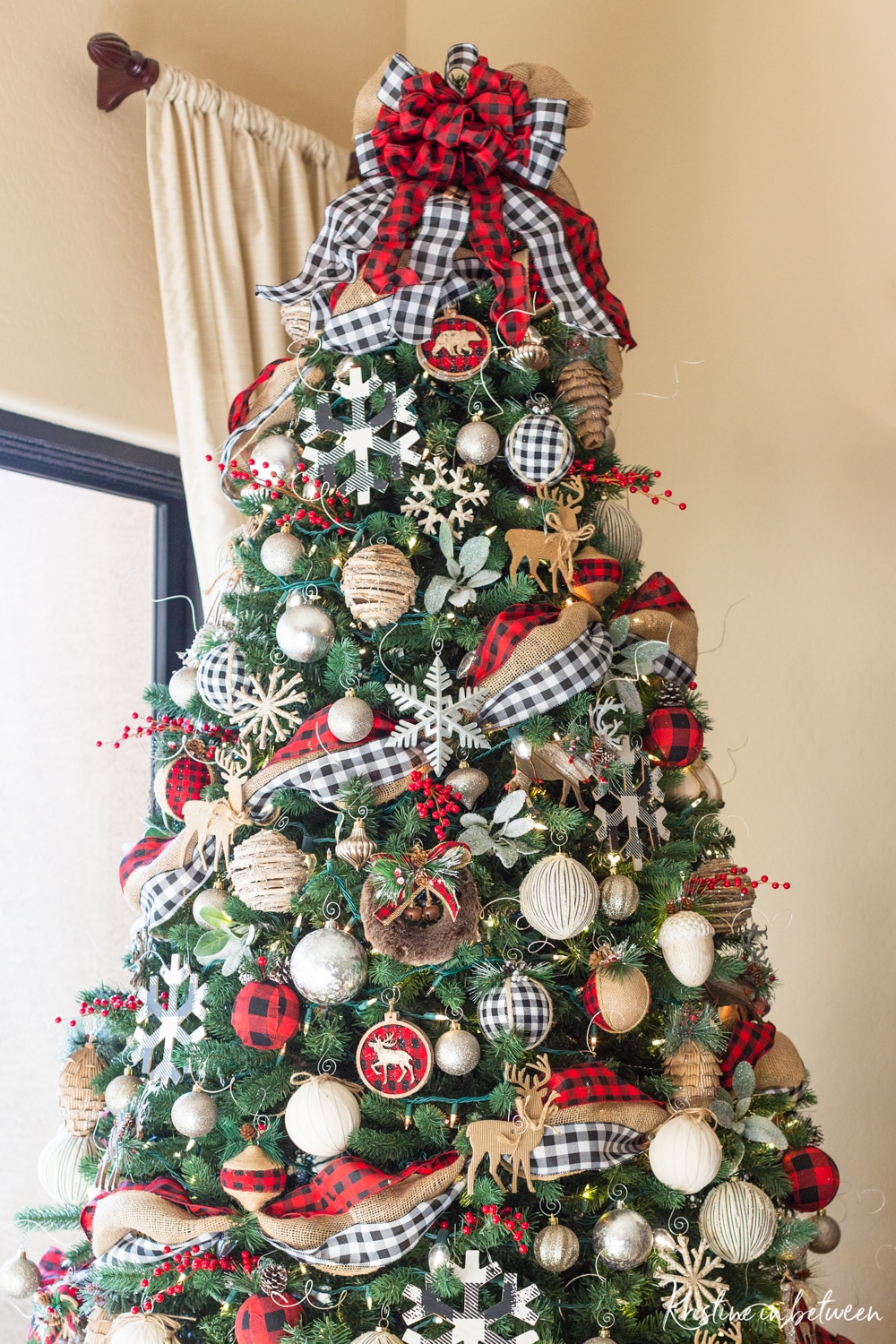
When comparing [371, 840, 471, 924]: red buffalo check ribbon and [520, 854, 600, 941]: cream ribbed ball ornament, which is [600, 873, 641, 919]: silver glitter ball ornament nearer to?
[520, 854, 600, 941]: cream ribbed ball ornament

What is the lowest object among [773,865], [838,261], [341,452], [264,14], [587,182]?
[773,865]

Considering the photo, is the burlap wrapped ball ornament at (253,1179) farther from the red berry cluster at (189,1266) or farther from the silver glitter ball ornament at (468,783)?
the silver glitter ball ornament at (468,783)

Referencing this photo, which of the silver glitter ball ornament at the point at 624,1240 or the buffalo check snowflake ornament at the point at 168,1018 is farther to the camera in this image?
the buffalo check snowflake ornament at the point at 168,1018

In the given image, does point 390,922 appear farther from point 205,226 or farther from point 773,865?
point 205,226

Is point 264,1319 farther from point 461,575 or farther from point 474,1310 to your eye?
point 461,575

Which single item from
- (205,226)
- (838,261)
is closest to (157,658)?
(205,226)

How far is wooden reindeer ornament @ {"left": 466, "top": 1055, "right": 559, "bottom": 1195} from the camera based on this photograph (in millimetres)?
1041

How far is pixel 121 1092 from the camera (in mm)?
1215

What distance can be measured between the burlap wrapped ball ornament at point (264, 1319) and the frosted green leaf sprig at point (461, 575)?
72cm

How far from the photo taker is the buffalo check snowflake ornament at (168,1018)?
46.5 inches

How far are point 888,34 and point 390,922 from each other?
5.86 ft

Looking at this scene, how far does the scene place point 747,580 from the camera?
6.56 ft

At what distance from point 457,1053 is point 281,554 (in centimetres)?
59

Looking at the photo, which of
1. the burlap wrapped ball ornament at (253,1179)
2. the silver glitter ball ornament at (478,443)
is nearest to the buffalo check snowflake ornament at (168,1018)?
the burlap wrapped ball ornament at (253,1179)
